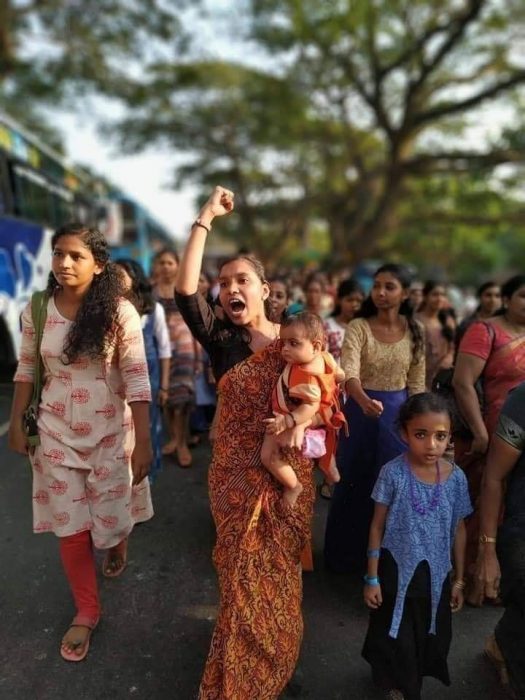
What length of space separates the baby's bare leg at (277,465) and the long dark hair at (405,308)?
1.27m

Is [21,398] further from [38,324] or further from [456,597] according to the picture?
[456,597]

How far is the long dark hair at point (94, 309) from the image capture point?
6.57 ft

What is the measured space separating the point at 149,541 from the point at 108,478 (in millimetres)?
1022

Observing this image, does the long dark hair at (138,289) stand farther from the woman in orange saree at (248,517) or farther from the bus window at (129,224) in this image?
the bus window at (129,224)

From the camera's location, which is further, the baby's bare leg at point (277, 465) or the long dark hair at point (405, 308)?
the long dark hair at point (405, 308)

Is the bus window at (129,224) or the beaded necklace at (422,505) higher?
the bus window at (129,224)

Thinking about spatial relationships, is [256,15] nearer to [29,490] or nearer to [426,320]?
[426,320]

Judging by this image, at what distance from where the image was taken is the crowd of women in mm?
1737

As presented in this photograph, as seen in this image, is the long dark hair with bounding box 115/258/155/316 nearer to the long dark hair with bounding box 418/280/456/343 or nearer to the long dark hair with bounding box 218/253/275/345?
the long dark hair with bounding box 218/253/275/345

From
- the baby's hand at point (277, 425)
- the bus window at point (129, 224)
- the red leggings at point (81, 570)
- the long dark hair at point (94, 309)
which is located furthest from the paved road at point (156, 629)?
the bus window at point (129, 224)

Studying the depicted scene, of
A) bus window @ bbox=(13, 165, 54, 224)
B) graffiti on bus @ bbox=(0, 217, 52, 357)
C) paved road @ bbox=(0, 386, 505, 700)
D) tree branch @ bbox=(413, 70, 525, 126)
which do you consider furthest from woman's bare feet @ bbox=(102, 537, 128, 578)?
tree branch @ bbox=(413, 70, 525, 126)

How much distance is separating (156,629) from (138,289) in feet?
6.19

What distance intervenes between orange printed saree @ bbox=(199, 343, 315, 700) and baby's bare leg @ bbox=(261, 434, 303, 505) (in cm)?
5

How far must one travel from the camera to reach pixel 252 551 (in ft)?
5.69
